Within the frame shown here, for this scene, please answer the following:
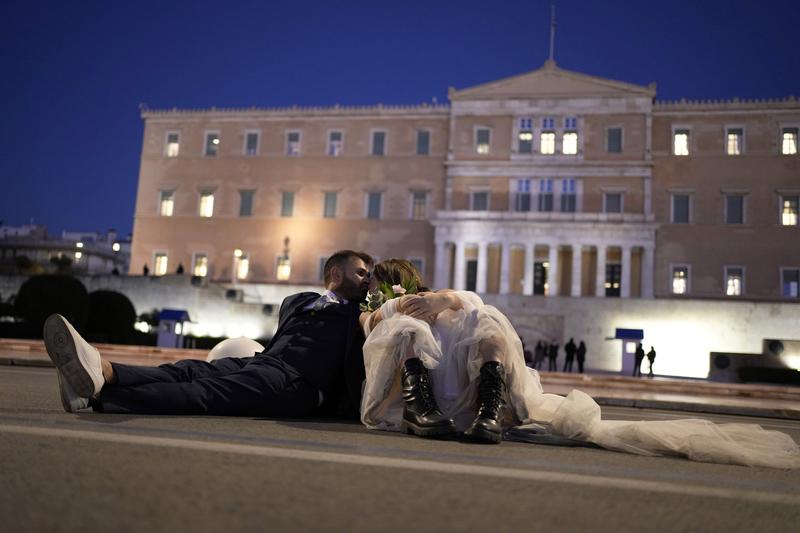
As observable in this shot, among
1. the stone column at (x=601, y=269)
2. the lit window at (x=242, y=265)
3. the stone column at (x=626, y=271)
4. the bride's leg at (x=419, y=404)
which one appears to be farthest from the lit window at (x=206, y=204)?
the bride's leg at (x=419, y=404)

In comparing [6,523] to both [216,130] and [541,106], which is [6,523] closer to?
[541,106]

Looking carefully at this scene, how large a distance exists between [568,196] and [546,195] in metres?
1.17

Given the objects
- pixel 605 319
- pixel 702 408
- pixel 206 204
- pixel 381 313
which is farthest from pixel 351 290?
pixel 206 204

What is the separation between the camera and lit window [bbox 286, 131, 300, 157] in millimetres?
43938

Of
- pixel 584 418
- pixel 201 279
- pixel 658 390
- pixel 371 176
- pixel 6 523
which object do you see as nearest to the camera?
pixel 6 523

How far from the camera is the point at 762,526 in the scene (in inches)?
91.8

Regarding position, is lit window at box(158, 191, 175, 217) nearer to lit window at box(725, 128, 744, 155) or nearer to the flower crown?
lit window at box(725, 128, 744, 155)

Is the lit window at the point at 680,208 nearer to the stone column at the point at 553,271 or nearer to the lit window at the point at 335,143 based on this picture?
the stone column at the point at 553,271

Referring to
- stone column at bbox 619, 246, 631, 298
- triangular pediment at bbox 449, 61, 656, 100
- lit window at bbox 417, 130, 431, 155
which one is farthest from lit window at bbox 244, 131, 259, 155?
stone column at bbox 619, 246, 631, 298

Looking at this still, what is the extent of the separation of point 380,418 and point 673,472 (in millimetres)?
1870

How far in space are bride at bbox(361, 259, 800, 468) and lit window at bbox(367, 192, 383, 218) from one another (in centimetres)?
3713

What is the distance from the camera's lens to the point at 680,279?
3772cm

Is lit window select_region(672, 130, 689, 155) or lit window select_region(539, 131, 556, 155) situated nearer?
lit window select_region(672, 130, 689, 155)

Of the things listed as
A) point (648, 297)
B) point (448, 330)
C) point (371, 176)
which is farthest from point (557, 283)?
point (448, 330)
